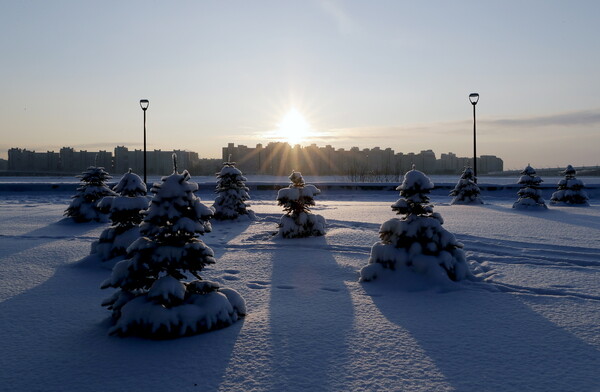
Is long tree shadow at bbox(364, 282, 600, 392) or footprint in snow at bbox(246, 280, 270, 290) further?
footprint in snow at bbox(246, 280, 270, 290)

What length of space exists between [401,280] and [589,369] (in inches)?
126

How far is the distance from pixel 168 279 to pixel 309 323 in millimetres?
1705

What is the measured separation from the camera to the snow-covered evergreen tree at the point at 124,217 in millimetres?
8297

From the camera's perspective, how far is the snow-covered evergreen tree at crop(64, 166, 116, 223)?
50.9 ft

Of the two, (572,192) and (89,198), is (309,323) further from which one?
(572,192)

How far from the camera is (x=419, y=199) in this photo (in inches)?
281

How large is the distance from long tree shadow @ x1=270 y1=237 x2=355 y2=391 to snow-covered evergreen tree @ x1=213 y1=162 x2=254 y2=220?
7.29 metres

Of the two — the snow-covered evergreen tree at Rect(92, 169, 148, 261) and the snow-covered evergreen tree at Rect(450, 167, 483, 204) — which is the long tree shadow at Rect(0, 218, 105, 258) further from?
the snow-covered evergreen tree at Rect(450, 167, 483, 204)

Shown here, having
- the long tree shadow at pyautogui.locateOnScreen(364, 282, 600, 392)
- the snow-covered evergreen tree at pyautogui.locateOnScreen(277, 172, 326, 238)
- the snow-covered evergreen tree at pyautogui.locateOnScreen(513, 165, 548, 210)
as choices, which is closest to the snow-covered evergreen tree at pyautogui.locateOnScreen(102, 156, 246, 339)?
the long tree shadow at pyautogui.locateOnScreen(364, 282, 600, 392)

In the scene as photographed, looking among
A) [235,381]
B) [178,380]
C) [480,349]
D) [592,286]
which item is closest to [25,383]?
[178,380]

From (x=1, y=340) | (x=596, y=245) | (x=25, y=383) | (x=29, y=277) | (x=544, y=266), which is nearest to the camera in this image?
(x=25, y=383)

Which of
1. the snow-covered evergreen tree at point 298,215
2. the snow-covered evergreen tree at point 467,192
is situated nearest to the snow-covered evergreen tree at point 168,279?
the snow-covered evergreen tree at point 298,215

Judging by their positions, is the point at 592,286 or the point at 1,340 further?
the point at 592,286

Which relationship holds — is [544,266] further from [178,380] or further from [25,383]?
[25,383]
